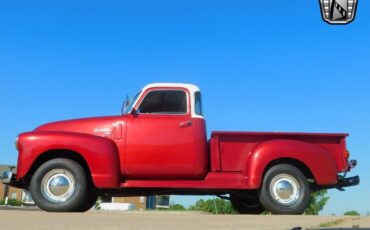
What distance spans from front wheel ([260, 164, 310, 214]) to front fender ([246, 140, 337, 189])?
145mm

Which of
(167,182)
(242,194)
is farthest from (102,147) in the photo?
(242,194)

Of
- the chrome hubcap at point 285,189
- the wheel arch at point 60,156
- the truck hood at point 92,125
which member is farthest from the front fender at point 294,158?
the wheel arch at point 60,156

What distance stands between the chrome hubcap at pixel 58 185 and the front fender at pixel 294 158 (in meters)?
2.52

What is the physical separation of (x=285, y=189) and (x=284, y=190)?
0.9 inches

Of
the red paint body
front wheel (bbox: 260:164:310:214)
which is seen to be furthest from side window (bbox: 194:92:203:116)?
front wheel (bbox: 260:164:310:214)

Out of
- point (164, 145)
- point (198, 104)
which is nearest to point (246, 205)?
point (198, 104)

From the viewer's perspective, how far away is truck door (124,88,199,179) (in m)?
6.86

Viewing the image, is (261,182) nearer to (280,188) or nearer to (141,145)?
(280,188)

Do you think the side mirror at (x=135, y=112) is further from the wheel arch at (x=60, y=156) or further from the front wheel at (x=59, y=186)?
the front wheel at (x=59, y=186)

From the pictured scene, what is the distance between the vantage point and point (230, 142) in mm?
7172

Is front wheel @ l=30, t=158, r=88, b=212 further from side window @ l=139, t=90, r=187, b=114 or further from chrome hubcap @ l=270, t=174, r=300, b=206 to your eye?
chrome hubcap @ l=270, t=174, r=300, b=206

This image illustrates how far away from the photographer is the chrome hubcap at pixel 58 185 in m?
6.56

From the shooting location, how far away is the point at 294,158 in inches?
276

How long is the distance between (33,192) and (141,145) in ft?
5.23
